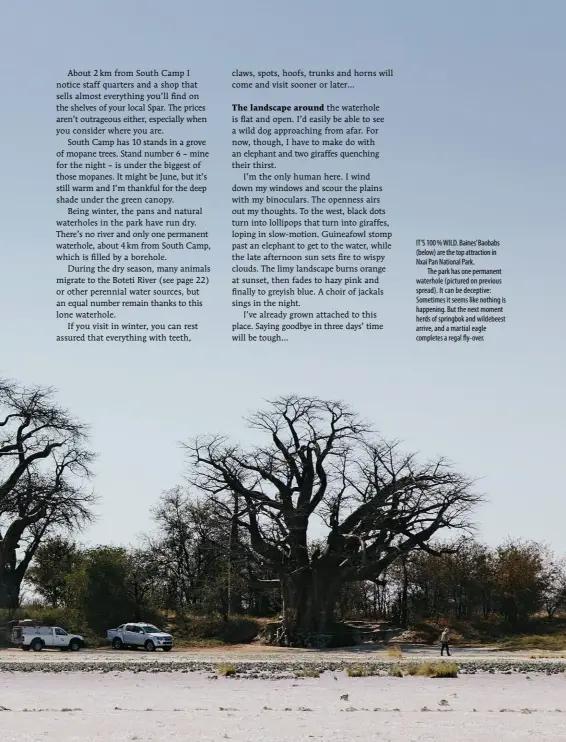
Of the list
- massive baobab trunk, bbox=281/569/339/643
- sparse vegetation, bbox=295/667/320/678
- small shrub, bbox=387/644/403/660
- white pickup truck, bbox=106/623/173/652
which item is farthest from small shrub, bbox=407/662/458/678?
massive baobab trunk, bbox=281/569/339/643

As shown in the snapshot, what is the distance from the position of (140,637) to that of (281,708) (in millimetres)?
30974

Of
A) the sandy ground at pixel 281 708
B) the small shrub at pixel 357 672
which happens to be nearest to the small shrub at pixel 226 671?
the sandy ground at pixel 281 708

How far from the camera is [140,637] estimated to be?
5444 centimetres

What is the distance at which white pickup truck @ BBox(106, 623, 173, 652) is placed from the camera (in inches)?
2120

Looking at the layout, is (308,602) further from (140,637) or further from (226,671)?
(226,671)

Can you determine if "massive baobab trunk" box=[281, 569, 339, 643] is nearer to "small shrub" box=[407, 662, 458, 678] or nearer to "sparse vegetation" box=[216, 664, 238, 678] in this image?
"sparse vegetation" box=[216, 664, 238, 678]

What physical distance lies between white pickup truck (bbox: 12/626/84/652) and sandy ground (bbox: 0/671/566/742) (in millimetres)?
19277

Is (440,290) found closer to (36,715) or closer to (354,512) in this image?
(36,715)

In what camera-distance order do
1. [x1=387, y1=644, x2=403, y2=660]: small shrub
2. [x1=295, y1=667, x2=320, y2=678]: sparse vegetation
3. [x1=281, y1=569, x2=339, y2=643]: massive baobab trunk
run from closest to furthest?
[x1=295, y1=667, x2=320, y2=678]: sparse vegetation < [x1=387, y1=644, x2=403, y2=660]: small shrub < [x1=281, y1=569, x2=339, y2=643]: massive baobab trunk

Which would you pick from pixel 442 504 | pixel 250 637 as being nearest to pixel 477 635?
pixel 442 504

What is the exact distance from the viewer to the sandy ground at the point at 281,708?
2036 cm

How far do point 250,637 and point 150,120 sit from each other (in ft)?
117

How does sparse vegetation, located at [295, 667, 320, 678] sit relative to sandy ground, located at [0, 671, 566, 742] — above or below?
below

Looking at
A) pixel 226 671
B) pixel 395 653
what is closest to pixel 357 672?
pixel 226 671
